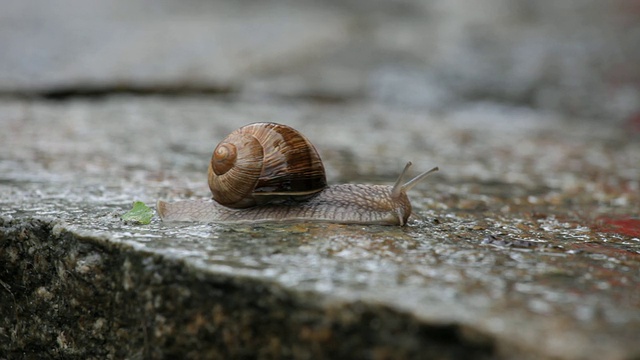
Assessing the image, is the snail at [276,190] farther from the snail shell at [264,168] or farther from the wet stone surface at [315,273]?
the wet stone surface at [315,273]

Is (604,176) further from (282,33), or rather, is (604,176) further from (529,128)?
(282,33)

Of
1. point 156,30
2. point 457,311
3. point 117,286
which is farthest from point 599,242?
point 156,30

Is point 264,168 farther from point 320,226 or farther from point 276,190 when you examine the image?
point 320,226

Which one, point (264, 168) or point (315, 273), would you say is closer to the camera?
point (315, 273)

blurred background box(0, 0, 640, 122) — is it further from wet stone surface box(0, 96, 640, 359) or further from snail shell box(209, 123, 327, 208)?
snail shell box(209, 123, 327, 208)

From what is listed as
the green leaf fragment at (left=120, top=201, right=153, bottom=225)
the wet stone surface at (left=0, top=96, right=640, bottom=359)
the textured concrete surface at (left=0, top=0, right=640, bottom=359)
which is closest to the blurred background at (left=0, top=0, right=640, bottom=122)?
the textured concrete surface at (left=0, top=0, right=640, bottom=359)

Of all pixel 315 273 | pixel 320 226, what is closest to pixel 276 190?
pixel 320 226

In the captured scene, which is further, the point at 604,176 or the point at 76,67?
the point at 76,67
